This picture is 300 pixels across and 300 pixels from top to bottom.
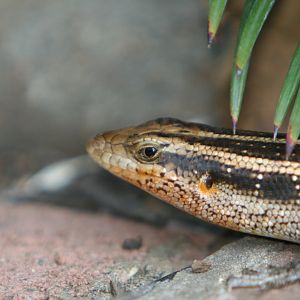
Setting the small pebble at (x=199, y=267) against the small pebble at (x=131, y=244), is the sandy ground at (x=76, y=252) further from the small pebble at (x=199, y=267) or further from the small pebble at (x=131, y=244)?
the small pebble at (x=199, y=267)

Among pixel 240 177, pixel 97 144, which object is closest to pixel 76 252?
pixel 97 144

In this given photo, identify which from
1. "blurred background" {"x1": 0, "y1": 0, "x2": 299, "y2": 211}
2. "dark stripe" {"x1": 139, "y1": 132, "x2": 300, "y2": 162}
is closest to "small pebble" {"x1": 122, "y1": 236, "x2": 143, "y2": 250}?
"dark stripe" {"x1": 139, "y1": 132, "x2": 300, "y2": 162}

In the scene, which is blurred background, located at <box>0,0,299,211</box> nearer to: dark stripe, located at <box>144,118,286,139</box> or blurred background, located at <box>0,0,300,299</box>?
Result: blurred background, located at <box>0,0,300,299</box>

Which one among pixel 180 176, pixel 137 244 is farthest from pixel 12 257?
pixel 180 176

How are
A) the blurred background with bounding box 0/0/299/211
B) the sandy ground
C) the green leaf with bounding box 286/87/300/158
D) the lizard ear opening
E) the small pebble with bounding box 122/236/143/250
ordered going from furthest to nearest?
the blurred background with bounding box 0/0/299/211 < the small pebble with bounding box 122/236/143/250 < the lizard ear opening < the sandy ground < the green leaf with bounding box 286/87/300/158

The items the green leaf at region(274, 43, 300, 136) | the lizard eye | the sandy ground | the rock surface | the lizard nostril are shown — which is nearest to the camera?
the rock surface

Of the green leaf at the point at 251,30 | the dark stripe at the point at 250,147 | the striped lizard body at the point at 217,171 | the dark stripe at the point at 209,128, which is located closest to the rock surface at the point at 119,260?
the striped lizard body at the point at 217,171
